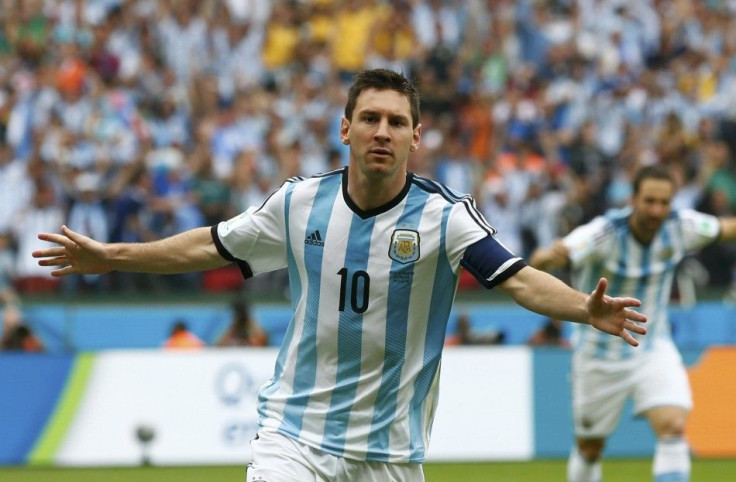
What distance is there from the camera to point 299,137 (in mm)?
17625

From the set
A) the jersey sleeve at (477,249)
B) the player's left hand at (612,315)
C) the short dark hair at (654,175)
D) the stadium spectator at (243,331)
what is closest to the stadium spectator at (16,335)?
the stadium spectator at (243,331)

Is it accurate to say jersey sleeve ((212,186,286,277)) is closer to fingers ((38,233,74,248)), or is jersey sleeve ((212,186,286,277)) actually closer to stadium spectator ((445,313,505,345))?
fingers ((38,233,74,248))

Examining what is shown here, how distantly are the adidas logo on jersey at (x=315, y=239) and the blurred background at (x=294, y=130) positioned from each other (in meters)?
7.44

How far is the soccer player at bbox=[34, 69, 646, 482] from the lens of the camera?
222 inches

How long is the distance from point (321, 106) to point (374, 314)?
41.3ft

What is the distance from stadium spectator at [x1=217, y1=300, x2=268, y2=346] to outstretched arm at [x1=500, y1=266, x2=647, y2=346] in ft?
28.2

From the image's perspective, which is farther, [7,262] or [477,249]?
[7,262]

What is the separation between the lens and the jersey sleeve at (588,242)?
30.3ft

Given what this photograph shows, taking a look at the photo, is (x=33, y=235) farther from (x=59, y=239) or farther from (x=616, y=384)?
(x=59, y=239)

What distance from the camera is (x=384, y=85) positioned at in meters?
5.66

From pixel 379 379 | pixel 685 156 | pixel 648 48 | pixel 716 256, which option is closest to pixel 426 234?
pixel 379 379

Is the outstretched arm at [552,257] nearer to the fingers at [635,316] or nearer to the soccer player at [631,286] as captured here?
the soccer player at [631,286]

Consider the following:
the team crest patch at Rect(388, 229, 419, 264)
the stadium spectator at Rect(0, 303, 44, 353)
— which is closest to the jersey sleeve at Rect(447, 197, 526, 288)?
the team crest patch at Rect(388, 229, 419, 264)

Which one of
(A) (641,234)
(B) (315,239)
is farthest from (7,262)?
(B) (315,239)
